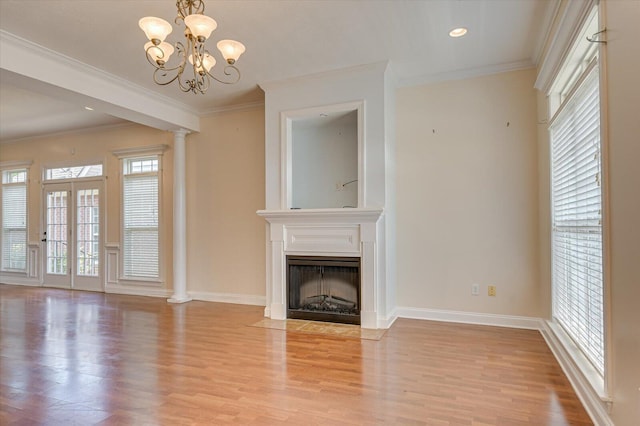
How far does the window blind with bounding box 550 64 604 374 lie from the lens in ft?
7.89

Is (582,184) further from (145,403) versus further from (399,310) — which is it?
(145,403)

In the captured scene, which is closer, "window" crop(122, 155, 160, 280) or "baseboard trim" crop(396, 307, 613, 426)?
"baseboard trim" crop(396, 307, 613, 426)

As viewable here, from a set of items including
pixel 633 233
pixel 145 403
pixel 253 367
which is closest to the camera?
pixel 633 233

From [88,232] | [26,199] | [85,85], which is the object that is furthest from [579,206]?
[26,199]

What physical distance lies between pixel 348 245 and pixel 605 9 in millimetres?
2947

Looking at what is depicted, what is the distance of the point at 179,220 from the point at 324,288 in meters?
2.67

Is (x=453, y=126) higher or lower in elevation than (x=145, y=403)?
higher

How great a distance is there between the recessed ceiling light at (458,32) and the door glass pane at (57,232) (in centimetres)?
725

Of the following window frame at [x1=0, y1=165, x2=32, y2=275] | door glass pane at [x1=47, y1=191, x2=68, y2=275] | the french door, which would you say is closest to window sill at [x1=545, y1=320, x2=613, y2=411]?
the french door

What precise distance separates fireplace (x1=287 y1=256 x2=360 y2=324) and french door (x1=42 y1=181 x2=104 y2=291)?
4.20 meters

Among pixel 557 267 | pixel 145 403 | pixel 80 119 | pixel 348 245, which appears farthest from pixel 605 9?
pixel 80 119

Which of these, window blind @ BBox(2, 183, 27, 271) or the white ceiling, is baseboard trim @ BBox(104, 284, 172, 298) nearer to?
window blind @ BBox(2, 183, 27, 271)

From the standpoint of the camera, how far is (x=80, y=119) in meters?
6.25

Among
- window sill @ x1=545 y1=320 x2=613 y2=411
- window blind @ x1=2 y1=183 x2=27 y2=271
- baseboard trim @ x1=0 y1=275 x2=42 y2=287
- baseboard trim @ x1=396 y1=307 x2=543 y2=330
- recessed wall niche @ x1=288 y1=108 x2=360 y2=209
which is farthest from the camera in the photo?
window blind @ x1=2 y1=183 x2=27 y2=271
